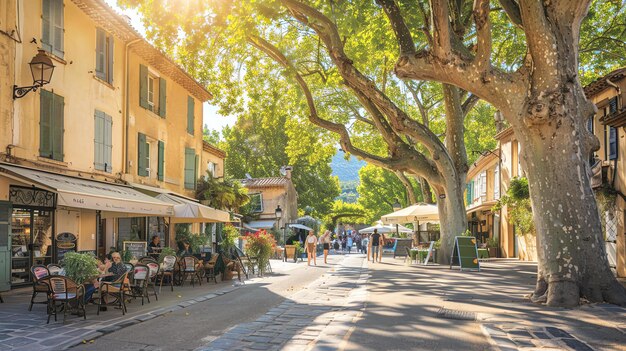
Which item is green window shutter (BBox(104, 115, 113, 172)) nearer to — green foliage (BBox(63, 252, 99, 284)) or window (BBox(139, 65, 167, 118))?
window (BBox(139, 65, 167, 118))

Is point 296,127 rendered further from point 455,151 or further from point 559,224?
point 559,224

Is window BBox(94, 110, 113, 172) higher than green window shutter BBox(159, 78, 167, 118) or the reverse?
the reverse

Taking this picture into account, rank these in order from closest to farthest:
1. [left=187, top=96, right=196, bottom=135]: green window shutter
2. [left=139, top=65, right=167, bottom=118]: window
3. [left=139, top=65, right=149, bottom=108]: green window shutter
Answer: [left=139, top=65, right=149, bottom=108]: green window shutter < [left=139, top=65, right=167, bottom=118]: window < [left=187, top=96, right=196, bottom=135]: green window shutter

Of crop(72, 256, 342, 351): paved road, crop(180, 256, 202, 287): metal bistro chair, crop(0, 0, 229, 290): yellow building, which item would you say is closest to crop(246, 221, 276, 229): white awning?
crop(0, 0, 229, 290): yellow building

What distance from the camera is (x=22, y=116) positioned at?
553 inches

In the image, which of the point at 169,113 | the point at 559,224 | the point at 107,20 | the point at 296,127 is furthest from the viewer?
the point at 296,127

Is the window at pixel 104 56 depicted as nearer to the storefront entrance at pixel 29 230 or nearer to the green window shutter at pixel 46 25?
the green window shutter at pixel 46 25

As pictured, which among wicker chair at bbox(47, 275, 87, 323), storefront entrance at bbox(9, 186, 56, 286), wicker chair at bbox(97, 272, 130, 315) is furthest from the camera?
storefront entrance at bbox(9, 186, 56, 286)

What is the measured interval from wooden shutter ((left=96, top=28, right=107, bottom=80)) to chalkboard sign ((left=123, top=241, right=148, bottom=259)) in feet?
17.2

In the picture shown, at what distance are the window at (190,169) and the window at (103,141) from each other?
→ 729cm

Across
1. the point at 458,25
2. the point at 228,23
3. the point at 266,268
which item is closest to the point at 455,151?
the point at 458,25

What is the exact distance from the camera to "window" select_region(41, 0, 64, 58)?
48.9 ft

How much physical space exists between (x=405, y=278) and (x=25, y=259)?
10.2m

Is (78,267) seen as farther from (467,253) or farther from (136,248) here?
(467,253)
